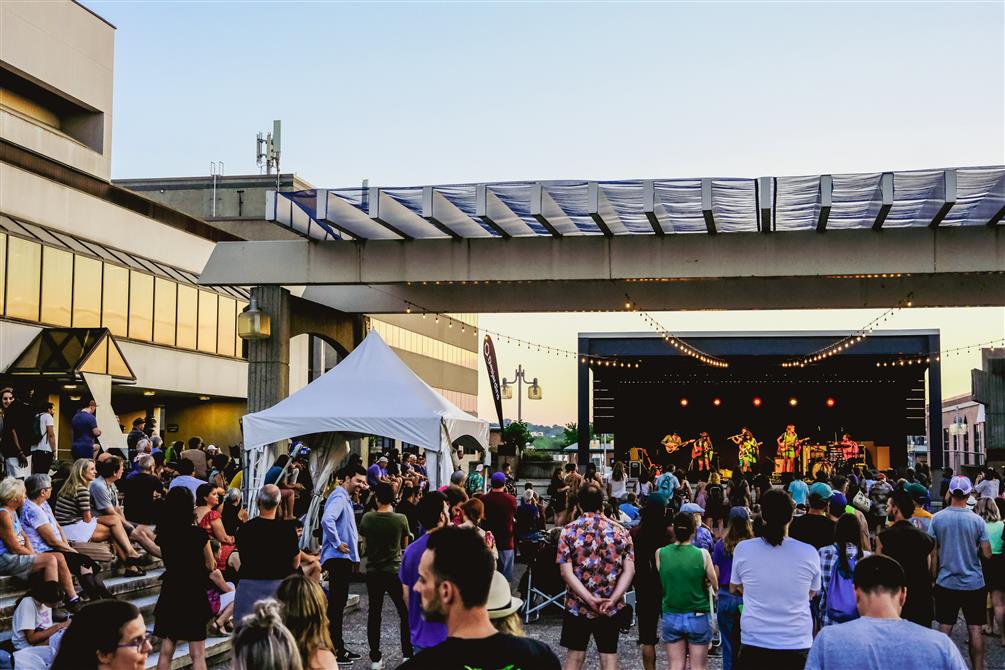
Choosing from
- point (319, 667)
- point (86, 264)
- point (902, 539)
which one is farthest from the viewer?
point (86, 264)

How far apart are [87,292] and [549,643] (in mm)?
23800

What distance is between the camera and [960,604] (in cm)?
948

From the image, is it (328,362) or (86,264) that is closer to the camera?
(86,264)

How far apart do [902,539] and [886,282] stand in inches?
667

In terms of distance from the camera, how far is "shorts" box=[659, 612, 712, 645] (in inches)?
315

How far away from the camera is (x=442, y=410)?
15.1 m

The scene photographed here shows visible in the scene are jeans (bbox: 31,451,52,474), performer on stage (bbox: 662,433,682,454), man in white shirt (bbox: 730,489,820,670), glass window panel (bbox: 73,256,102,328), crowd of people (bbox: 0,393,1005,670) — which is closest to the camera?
crowd of people (bbox: 0,393,1005,670)

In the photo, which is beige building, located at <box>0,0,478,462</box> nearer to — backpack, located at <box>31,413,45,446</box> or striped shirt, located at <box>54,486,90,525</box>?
backpack, located at <box>31,413,45,446</box>

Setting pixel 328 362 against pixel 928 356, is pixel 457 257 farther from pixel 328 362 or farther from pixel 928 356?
pixel 328 362

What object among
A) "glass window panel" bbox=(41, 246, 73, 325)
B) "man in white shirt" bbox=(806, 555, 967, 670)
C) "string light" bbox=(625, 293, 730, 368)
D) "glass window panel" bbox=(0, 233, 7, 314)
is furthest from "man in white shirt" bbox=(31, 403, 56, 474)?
"string light" bbox=(625, 293, 730, 368)

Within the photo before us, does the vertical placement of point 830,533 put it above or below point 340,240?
below

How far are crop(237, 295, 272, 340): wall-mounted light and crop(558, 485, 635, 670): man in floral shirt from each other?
13719mm

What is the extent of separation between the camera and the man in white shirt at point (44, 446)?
48.0 ft

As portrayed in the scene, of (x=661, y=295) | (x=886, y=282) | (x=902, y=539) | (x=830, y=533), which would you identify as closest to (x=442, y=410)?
(x=830, y=533)
